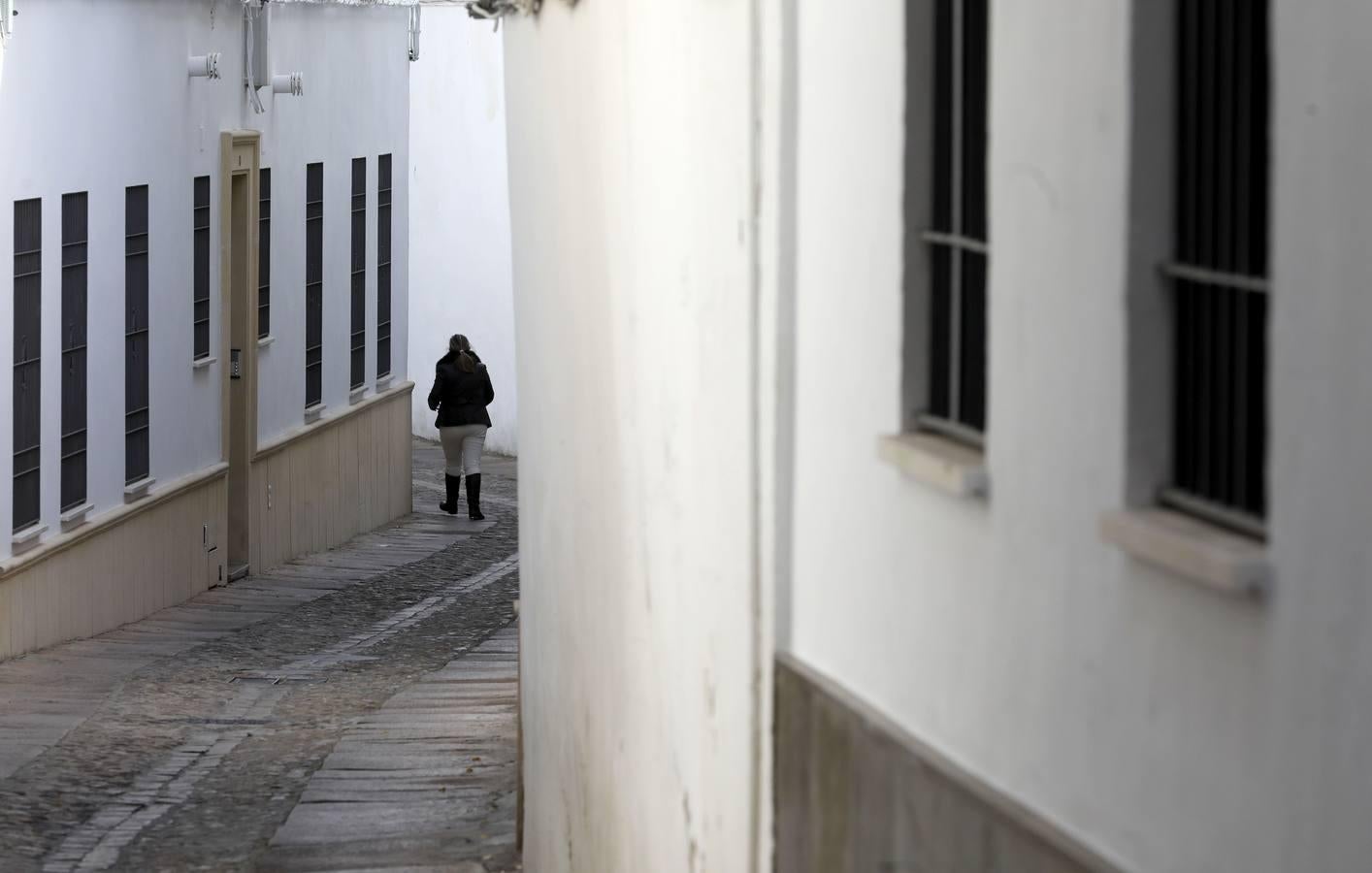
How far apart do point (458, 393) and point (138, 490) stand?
657 cm

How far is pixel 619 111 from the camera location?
736 centimetres

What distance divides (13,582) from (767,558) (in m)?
9.54

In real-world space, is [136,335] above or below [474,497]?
above

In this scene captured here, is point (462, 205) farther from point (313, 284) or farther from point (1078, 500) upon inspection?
point (1078, 500)

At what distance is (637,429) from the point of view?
7.27 m

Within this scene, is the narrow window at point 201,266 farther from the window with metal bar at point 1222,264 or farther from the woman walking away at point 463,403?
the window with metal bar at point 1222,264

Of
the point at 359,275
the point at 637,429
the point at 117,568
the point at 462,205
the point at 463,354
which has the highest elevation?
the point at 462,205

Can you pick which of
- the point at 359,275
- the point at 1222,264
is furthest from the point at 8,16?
the point at 1222,264

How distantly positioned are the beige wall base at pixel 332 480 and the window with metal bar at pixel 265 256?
3.55 ft

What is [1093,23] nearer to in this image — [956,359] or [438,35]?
[956,359]

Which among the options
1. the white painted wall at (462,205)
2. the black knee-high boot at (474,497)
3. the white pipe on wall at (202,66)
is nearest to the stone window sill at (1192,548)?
the white pipe on wall at (202,66)

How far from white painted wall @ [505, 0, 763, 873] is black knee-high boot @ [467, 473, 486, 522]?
Answer: 14.0 m

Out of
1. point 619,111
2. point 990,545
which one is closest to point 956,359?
point 990,545

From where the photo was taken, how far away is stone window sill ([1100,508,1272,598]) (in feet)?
10.9
